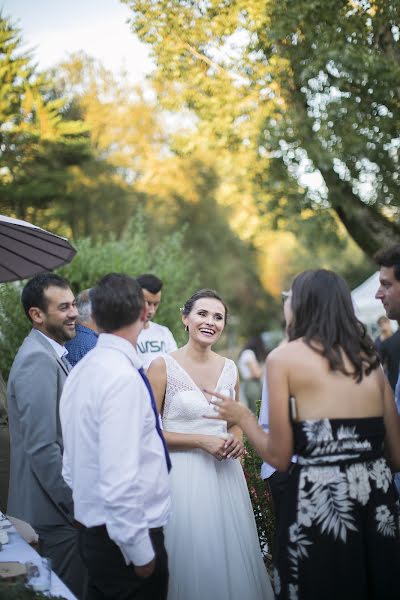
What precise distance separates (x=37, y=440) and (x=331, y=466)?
163 cm

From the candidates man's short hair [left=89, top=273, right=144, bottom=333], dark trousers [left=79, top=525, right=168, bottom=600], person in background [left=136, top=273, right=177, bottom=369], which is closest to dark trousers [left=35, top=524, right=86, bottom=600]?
dark trousers [left=79, top=525, right=168, bottom=600]

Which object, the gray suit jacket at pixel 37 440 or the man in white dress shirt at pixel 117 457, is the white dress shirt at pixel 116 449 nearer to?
the man in white dress shirt at pixel 117 457

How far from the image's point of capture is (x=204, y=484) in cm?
418

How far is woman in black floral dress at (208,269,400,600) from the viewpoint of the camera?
112 inches

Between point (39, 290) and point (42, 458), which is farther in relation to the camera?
point (39, 290)

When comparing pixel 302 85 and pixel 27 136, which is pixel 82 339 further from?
pixel 27 136

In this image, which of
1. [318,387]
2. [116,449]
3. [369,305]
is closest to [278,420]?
[318,387]

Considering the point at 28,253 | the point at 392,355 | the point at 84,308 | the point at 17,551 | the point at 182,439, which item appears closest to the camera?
the point at 17,551

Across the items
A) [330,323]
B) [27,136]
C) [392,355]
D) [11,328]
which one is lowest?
[330,323]

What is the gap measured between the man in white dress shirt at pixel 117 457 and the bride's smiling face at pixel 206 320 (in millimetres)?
1513

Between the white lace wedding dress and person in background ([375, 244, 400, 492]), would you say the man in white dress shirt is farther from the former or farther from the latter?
person in background ([375, 244, 400, 492])

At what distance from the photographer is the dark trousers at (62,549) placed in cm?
375

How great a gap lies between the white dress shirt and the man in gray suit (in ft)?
2.16

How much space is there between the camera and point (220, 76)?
1016 cm
